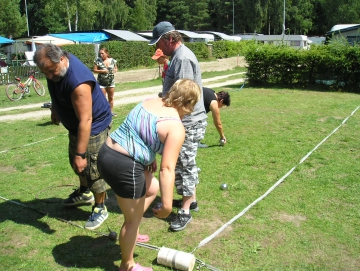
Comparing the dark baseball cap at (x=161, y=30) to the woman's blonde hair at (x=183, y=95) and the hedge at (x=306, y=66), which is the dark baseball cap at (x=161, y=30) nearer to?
the woman's blonde hair at (x=183, y=95)

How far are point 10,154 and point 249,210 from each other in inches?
181

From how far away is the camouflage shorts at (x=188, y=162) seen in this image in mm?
3852

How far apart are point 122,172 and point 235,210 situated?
204cm

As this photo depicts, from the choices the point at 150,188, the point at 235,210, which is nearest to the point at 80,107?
the point at 150,188

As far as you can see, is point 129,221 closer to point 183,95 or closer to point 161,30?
point 183,95

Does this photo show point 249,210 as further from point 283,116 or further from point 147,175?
point 283,116

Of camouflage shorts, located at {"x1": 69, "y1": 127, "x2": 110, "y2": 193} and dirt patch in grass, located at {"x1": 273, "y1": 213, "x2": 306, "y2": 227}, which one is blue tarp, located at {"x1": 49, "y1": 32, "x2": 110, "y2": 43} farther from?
dirt patch in grass, located at {"x1": 273, "y1": 213, "x2": 306, "y2": 227}

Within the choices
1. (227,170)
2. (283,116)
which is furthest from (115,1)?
(227,170)

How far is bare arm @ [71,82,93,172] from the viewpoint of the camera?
3.30 meters

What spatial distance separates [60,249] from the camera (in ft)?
11.5

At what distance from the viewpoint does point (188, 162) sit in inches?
152

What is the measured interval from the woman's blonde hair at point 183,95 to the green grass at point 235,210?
1.43m

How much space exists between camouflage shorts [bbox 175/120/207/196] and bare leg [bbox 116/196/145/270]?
1.15 m

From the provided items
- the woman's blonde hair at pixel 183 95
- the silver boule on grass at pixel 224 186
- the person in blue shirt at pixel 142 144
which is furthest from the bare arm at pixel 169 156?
the silver boule on grass at pixel 224 186
